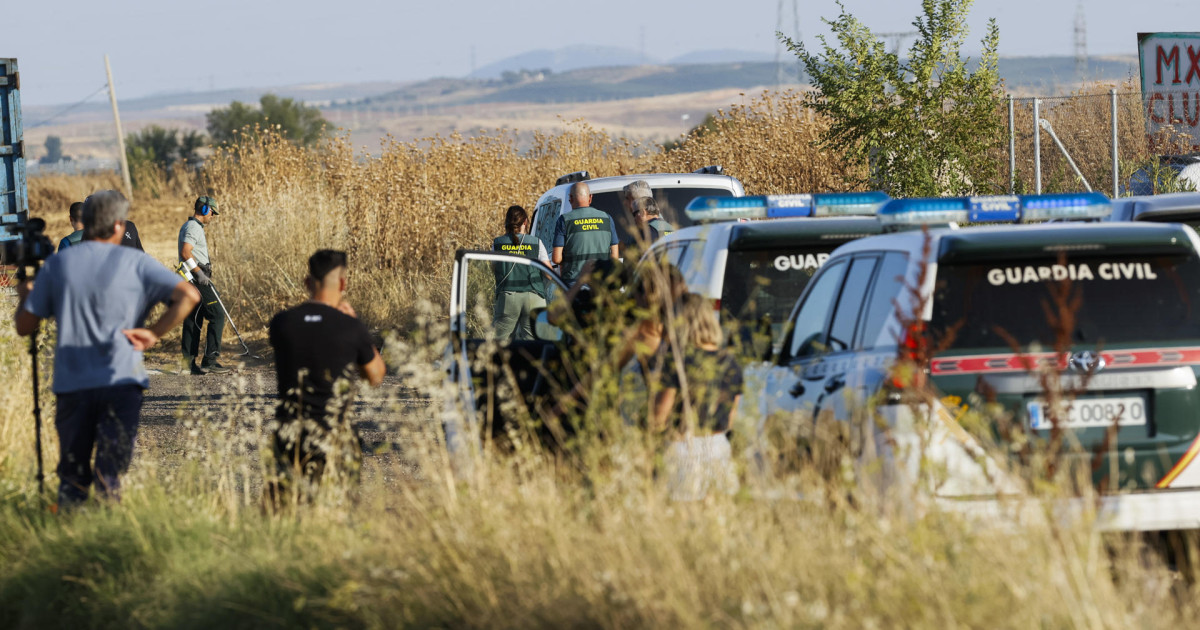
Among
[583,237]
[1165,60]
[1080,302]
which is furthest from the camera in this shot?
[1165,60]

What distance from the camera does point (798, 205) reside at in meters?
7.89

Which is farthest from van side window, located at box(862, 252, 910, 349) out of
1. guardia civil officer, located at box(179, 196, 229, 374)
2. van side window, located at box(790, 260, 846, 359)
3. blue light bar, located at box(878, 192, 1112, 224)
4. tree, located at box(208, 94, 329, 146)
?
tree, located at box(208, 94, 329, 146)

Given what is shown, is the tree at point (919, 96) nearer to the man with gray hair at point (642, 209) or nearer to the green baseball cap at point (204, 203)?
the man with gray hair at point (642, 209)

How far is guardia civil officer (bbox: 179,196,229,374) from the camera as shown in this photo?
1448cm

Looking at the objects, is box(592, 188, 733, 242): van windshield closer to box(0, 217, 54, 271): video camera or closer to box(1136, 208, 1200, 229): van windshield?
box(1136, 208, 1200, 229): van windshield

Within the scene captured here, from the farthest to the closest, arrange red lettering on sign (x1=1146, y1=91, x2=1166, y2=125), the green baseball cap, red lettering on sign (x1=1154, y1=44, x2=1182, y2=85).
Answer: red lettering on sign (x1=1146, y1=91, x2=1166, y2=125) → red lettering on sign (x1=1154, y1=44, x2=1182, y2=85) → the green baseball cap

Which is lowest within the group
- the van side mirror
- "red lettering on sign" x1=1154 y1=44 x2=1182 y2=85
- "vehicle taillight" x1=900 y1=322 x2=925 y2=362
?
the van side mirror

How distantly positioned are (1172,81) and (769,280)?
11264mm

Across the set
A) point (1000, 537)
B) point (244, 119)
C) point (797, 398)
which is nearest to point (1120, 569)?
point (1000, 537)

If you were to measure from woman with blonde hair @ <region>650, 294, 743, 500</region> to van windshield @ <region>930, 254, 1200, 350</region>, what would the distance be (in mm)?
858

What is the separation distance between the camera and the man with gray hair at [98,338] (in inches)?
260

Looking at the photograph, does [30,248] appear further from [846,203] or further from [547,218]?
[547,218]

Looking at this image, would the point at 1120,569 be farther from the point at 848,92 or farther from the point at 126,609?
the point at 848,92

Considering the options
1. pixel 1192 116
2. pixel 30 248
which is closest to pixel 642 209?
pixel 30 248
